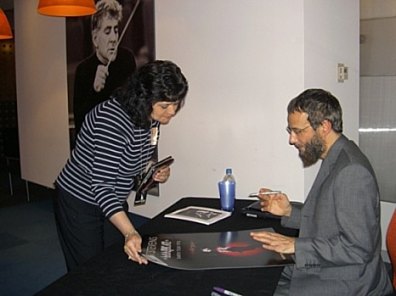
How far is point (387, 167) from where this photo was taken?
3465 millimetres

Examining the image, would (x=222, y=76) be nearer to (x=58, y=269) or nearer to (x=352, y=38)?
(x=352, y=38)

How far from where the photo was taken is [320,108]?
151 centimetres

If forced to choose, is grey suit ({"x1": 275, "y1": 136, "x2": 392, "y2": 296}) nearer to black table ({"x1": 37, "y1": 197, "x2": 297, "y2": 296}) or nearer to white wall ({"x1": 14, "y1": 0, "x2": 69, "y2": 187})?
black table ({"x1": 37, "y1": 197, "x2": 297, "y2": 296})

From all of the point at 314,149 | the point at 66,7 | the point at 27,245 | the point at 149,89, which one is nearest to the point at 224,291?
the point at 314,149

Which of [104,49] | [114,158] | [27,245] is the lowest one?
[27,245]

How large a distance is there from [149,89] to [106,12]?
3.01m

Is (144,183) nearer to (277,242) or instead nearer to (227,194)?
(227,194)

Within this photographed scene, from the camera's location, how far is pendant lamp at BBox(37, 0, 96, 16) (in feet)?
8.95

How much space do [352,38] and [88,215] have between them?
238 cm

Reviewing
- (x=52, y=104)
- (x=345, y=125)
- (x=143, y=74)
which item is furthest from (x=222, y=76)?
(x=52, y=104)

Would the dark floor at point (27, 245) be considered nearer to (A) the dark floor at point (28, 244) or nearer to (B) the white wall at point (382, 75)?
(A) the dark floor at point (28, 244)

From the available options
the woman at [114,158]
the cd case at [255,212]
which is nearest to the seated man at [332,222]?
the cd case at [255,212]

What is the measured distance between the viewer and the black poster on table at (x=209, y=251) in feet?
4.67

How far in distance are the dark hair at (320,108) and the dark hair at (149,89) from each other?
0.48 m
